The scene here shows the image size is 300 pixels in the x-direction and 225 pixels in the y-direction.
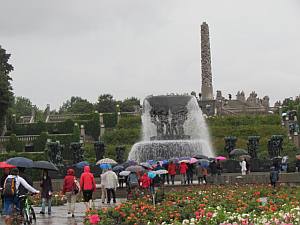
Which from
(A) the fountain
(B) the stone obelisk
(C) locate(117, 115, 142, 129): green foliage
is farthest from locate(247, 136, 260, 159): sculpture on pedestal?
(B) the stone obelisk

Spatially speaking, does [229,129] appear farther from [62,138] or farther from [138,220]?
[138,220]

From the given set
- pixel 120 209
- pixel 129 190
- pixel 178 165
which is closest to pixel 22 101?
pixel 178 165

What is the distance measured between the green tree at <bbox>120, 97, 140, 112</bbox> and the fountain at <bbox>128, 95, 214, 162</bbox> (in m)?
48.4

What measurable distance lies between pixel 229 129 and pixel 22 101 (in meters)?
62.2

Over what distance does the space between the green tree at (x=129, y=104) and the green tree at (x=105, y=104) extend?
1.33 meters

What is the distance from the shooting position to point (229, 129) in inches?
2448

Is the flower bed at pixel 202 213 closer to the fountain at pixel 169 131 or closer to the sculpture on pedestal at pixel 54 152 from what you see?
the fountain at pixel 169 131

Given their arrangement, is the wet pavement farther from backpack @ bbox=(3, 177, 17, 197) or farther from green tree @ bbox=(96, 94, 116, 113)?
green tree @ bbox=(96, 94, 116, 113)

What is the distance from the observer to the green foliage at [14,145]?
61.1 metres

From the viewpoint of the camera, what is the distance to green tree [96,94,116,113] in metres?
91.4

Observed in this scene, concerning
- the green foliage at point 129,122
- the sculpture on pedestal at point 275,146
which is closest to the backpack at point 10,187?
the sculpture on pedestal at point 275,146

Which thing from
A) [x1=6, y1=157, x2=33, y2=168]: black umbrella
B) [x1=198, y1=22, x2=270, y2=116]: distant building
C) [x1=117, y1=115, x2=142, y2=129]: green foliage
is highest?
[x1=198, y1=22, x2=270, y2=116]: distant building

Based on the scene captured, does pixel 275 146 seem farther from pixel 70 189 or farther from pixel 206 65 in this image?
pixel 206 65

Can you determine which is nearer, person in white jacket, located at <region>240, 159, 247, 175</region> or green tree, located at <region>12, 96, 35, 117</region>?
person in white jacket, located at <region>240, 159, 247, 175</region>
